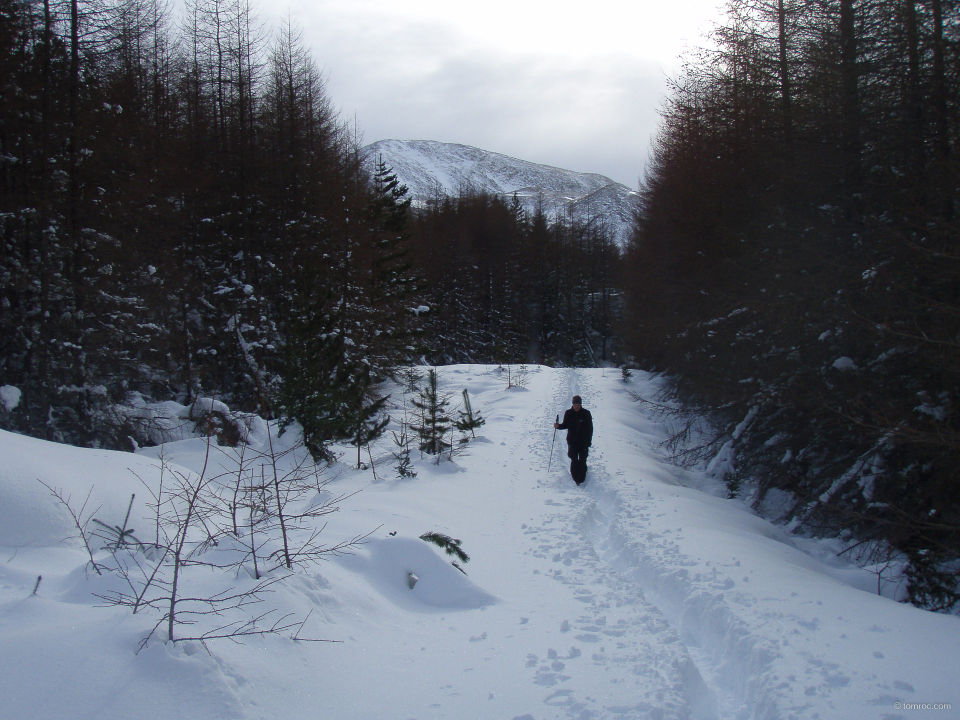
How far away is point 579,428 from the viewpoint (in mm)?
11031

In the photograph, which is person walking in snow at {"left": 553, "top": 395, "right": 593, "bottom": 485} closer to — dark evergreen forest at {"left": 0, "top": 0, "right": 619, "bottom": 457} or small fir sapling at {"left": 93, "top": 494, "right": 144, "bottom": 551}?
dark evergreen forest at {"left": 0, "top": 0, "right": 619, "bottom": 457}

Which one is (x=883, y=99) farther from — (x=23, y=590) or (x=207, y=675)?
(x=23, y=590)

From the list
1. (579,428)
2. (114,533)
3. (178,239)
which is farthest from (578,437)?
(178,239)

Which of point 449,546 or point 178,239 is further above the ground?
point 178,239

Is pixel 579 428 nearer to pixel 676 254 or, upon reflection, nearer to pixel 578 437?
pixel 578 437

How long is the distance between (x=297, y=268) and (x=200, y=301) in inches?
124

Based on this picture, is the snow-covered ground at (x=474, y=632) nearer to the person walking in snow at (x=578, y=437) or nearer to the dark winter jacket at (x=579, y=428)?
the person walking in snow at (x=578, y=437)

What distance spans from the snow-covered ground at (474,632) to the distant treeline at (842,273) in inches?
69.3

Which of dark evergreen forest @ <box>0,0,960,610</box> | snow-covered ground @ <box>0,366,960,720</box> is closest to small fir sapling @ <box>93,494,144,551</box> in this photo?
snow-covered ground @ <box>0,366,960,720</box>

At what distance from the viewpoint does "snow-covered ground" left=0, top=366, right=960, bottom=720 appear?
3.17 metres

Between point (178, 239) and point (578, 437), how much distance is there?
48.1ft

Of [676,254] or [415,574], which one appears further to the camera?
[676,254]

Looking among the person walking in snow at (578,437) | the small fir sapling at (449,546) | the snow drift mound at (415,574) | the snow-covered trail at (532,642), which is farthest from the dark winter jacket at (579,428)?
the snow drift mound at (415,574)

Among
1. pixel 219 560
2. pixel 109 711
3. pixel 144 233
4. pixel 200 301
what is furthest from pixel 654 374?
pixel 109 711
